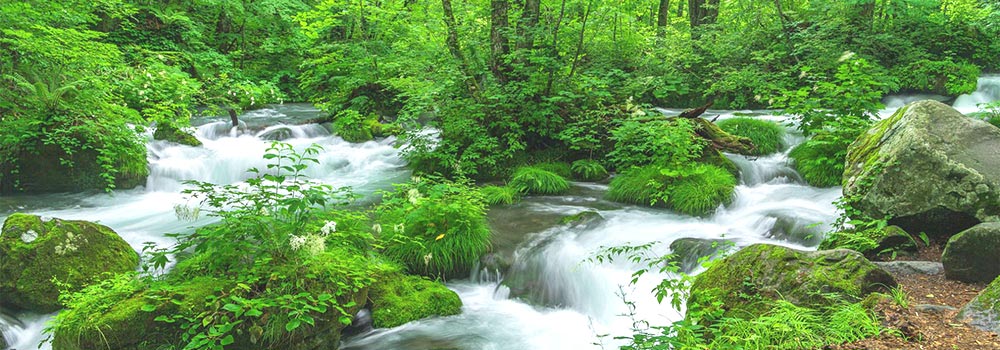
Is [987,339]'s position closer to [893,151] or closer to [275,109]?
[893,151]

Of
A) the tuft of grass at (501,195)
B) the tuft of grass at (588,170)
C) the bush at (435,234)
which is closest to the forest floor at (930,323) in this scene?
the bush at (435,234)

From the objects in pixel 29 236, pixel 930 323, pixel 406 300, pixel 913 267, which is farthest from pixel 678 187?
pixel 29 236

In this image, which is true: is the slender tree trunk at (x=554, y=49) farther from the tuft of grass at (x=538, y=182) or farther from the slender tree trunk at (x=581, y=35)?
the tuft of grass at (x=538, y=182)

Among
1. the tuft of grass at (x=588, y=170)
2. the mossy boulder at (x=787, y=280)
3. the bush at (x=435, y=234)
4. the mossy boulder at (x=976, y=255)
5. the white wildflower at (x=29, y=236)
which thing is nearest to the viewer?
the mossy boulder at (x=787, y=280)

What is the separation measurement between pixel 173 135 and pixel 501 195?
781 centimetres

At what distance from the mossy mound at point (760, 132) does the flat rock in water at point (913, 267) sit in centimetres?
581

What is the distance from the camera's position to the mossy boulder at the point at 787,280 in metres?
3.41

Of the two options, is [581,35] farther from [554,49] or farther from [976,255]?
[976,255]

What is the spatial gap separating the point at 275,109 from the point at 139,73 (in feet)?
26.6

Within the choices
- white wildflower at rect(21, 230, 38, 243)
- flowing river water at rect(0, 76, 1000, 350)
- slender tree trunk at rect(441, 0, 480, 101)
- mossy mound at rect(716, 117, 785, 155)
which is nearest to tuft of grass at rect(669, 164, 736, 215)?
flowing river water at rect(0, 76, 1000, 350)

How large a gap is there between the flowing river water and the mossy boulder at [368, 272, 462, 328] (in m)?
0.11

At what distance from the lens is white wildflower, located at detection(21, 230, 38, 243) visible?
5469 millimetres

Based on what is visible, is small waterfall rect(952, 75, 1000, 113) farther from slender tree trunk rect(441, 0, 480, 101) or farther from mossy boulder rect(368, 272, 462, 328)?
mossy boulder rect(368, 272, 462, 328)

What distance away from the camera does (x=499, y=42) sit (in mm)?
10367
